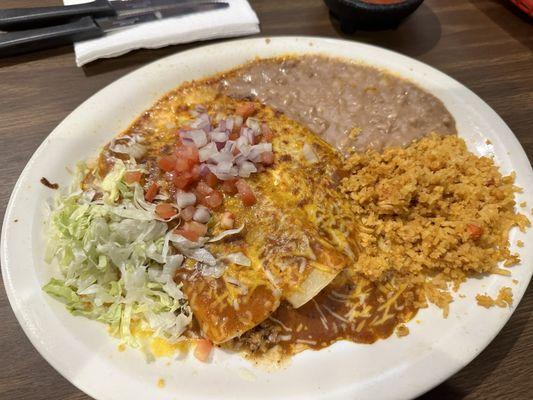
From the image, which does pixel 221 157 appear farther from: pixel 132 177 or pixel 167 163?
pixel 132 177

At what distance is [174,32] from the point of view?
247 centimetres

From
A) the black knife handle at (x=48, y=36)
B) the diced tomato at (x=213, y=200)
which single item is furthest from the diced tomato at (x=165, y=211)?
the black knife handle at (x=48, y=36)

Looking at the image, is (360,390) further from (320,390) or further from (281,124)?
(281,124)

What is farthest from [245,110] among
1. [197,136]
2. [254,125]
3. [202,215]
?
[202,215]

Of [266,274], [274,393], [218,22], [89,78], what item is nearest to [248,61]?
[218,22]

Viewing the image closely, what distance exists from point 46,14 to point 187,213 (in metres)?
1.69

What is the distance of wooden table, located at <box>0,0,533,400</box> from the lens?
1464mm

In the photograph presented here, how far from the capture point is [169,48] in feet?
8.38

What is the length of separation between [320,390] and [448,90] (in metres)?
1.55

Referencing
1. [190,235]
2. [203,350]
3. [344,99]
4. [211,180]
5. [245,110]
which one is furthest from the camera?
[344,99]

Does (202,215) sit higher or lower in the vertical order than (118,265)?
higher

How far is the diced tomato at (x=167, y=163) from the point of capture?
1.69 meters

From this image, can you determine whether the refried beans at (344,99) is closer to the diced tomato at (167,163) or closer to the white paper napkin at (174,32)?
the white paper napkin at (174,32)

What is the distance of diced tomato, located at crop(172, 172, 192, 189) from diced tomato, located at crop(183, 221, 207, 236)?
0.55ft
